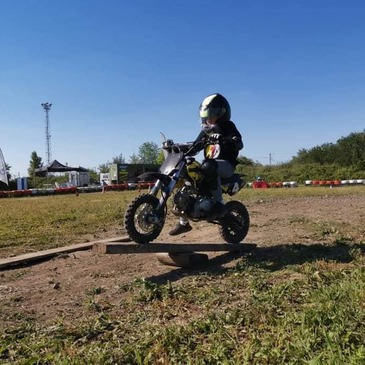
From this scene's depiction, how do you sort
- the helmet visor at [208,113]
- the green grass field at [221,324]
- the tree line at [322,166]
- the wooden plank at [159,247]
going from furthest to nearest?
1. the tree line at [322,166]
2. the helmet visor at [208,113]
3. the wooden plank at [159,247]
4. the green grass field at [221,324]

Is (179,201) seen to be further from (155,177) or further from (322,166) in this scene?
(322,166)

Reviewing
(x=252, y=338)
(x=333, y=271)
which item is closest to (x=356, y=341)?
(x=252, y=338)

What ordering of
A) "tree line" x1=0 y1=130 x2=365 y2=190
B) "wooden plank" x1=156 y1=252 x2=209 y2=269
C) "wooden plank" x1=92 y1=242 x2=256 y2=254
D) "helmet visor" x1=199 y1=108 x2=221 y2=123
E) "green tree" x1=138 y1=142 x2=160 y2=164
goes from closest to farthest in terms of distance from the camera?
"wooden plank" x1=92 y1=242 x2=256 y2=254 → "wooden plank" x1=156 y1=252 x2=209 y2=269 → "helmet visor" x1=199 y1=108 x2=221 y2=123 → "tree line" x1=0 y1=130 x2=365 y2=190 → "green tree" x1=138 y1=142 x2=160 y2=164

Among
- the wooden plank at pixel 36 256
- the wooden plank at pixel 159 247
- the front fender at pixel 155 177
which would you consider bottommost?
the wooden plank at pixel 36 256

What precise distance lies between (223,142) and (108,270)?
2.24 m

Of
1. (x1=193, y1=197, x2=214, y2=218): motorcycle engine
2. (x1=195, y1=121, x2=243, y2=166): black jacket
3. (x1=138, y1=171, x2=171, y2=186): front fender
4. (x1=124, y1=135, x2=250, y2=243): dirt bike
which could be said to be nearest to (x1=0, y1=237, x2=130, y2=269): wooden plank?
(x1=124, y1=135, x2=250, y2=243): dirt bike

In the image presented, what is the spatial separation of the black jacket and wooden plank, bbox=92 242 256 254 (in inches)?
48.5

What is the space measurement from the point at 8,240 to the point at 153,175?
3.87 metres

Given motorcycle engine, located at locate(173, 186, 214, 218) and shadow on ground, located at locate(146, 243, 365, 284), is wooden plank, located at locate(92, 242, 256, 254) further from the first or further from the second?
motorcycle engine, located at locate(173, 186, 214, 218)

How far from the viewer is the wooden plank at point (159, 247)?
4812mm

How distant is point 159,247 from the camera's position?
508 cm

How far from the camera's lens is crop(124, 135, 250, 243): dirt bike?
5074mm

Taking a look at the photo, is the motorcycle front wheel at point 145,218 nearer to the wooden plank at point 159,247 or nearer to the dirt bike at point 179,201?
the dirt bike at point 179,201

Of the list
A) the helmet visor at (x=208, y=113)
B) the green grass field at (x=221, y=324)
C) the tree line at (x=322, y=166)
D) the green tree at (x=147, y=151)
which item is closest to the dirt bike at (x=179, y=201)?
the helmet visor at (x=208, y=113)
